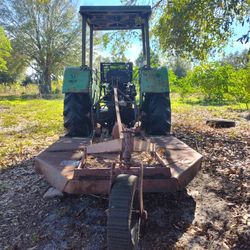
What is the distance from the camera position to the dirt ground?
108 inches

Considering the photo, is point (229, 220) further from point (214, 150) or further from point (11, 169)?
point (11, 169)

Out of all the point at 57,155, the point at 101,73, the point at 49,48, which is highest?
the point at 49,48

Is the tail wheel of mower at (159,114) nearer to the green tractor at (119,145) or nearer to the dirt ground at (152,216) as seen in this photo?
the green tractor at (119,145)

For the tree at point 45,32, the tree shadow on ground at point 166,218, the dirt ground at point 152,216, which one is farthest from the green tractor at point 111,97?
the tree at point 45,32

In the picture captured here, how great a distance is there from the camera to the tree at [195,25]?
5.38 meters

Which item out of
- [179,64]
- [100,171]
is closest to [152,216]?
[100,171]

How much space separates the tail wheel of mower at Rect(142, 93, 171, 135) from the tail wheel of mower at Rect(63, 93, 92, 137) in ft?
3.15

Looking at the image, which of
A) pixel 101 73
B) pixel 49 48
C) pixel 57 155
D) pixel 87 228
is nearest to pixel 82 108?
pixel 101 73

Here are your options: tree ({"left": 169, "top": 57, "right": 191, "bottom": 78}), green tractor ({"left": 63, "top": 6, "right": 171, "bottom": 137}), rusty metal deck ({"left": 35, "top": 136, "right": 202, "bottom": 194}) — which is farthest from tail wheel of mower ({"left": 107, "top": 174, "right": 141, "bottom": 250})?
tree ({"left": 169, "top": 57, "right": 191, "bottom": 78})

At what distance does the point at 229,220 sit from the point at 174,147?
1089mm

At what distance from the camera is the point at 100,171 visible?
2812 mm

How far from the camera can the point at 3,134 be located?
24.4 feet

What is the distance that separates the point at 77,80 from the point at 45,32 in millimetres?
24380

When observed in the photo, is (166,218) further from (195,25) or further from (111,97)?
(195,25)
